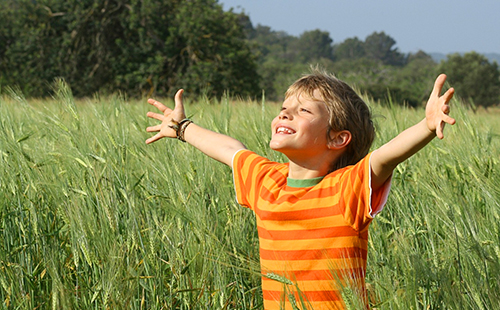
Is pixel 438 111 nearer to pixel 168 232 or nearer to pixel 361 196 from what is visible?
pixel 361 196

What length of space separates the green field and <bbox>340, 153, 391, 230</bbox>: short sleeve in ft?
0.31

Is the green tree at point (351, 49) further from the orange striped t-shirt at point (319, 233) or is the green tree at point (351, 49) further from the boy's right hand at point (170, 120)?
the orange striped t-shirt at point (319, 233)

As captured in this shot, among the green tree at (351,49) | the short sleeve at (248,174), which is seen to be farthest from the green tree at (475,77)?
the green tree at (351,49)

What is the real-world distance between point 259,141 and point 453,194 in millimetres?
841

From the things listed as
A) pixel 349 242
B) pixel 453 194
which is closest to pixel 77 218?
pixel 349 242

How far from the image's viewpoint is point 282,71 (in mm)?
37156

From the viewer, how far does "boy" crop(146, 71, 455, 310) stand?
1230mm

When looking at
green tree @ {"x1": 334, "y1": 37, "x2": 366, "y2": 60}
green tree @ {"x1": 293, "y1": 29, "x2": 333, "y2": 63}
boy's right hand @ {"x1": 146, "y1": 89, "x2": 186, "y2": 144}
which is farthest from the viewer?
green tree @ {"x1": 334, "y1": 37, "x2": 366, "y2": 60}

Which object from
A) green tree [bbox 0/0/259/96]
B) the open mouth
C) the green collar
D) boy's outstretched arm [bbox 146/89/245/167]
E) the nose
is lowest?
the green collar

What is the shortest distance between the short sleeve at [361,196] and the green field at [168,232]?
0.31ft

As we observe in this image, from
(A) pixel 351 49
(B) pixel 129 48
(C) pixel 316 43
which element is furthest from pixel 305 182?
(A) pixel 351 49

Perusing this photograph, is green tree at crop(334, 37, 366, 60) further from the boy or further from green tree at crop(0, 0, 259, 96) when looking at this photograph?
the boy

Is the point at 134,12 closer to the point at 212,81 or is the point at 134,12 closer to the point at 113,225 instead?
the point at 212,81

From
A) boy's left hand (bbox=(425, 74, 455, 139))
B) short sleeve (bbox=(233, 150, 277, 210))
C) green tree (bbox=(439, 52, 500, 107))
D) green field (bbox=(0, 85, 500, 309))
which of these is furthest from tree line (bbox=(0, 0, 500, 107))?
green tree (bbox=(439, 52, 500, 107))
